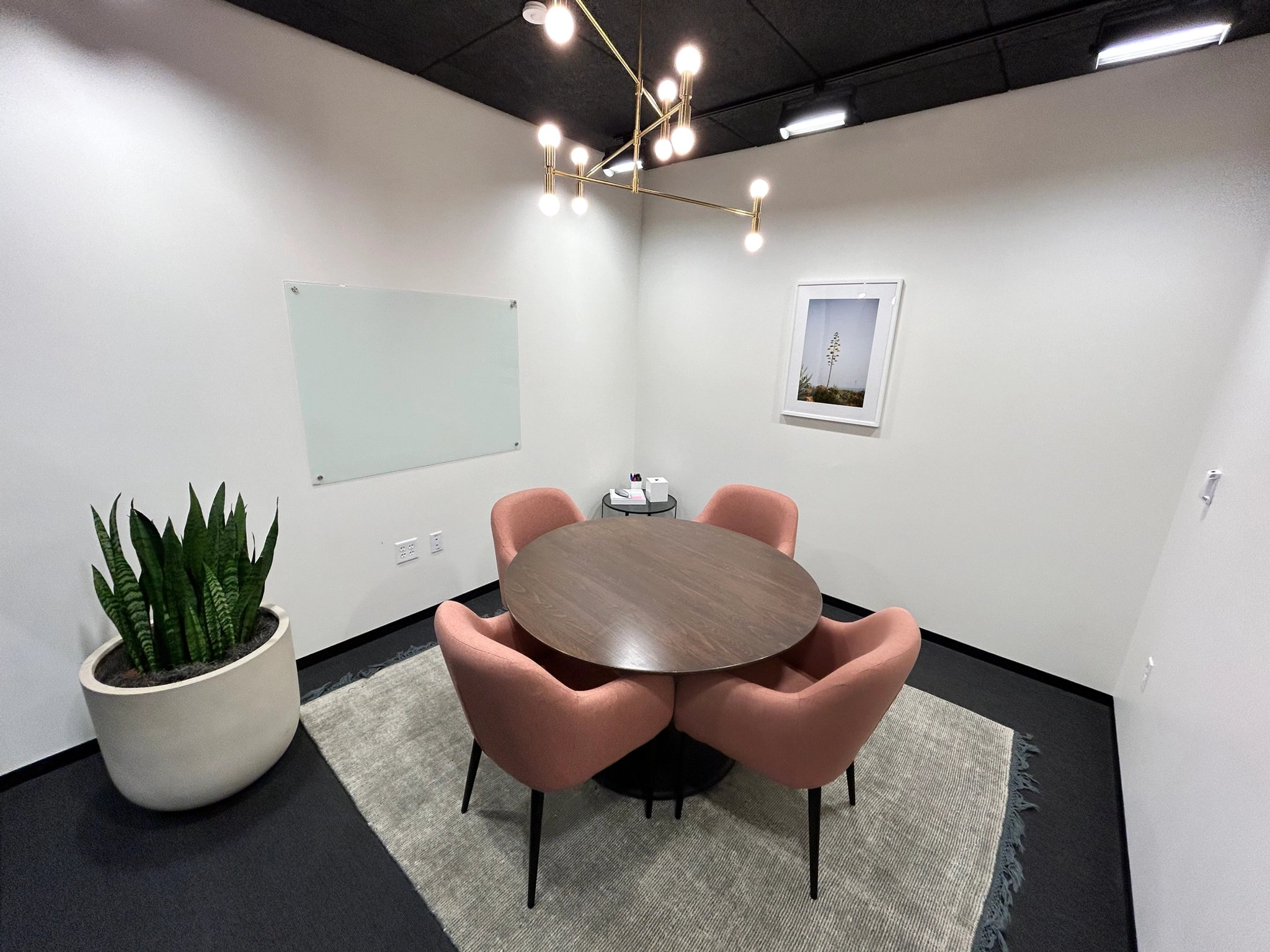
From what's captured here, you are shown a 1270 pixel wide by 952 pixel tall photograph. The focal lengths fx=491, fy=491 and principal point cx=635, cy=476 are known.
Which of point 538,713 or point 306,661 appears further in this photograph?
point 306,661

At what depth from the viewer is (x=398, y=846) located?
5.09 feet

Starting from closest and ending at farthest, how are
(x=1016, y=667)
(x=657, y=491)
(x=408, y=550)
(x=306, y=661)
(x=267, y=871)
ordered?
(x=267, y=871) → (x=306, y=661) → (x=1016, y=667) → (x=408, y=550) → (x=657, y=491)

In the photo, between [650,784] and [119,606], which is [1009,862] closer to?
[650,784]

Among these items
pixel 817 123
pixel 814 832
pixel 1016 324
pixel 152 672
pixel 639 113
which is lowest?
pixel 814 832

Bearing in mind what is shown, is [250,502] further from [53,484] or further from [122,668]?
[122,668]

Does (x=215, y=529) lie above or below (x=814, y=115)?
below

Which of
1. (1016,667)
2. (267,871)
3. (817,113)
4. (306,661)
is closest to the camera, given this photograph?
(267,871)

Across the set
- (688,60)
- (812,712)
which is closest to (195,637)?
(812,712)

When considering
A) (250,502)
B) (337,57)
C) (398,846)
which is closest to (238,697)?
(398,846)

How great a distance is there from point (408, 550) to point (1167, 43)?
143 inches

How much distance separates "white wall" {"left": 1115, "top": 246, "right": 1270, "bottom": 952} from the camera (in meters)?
1.03

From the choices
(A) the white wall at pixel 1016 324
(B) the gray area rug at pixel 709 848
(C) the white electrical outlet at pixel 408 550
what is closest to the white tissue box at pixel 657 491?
(A) the white wall at pixel 1016 324

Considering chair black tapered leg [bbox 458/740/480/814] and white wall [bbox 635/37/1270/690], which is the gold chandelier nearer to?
white wall [bbox 635/37/1270/690]

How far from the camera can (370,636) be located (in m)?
2.58
